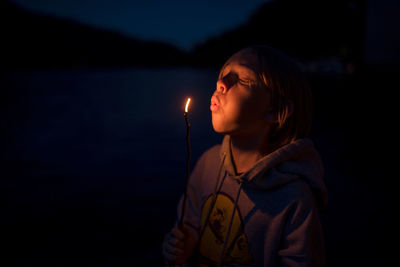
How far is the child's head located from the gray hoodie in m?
0.16

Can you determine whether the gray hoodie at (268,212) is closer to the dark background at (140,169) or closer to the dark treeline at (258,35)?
the dark background at (140,169)

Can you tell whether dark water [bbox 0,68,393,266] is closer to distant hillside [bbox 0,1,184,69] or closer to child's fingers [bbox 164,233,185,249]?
child's fingers [bbox 164,233,185,249]

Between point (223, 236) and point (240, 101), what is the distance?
2.37 ft

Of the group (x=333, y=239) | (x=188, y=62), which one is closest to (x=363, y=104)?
(x=333, y=239)

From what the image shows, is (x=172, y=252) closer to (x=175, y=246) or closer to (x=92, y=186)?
(x=175, y=246)

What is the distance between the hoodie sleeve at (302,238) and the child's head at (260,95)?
381mm

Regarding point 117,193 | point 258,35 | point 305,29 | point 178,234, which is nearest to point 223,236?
point 178,234

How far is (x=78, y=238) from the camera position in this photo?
3.97 metres

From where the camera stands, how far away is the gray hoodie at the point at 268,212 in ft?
4.38

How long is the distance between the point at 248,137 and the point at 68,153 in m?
8.29

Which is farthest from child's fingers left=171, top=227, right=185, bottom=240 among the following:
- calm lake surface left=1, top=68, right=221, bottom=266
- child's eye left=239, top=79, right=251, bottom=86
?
calm lake surface left=1, top=68, right=221, bottom=266

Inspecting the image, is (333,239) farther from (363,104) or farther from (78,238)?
(363,104)

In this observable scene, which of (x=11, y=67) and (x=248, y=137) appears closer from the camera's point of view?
(x=248, y=137)

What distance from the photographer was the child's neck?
1.55 meters
